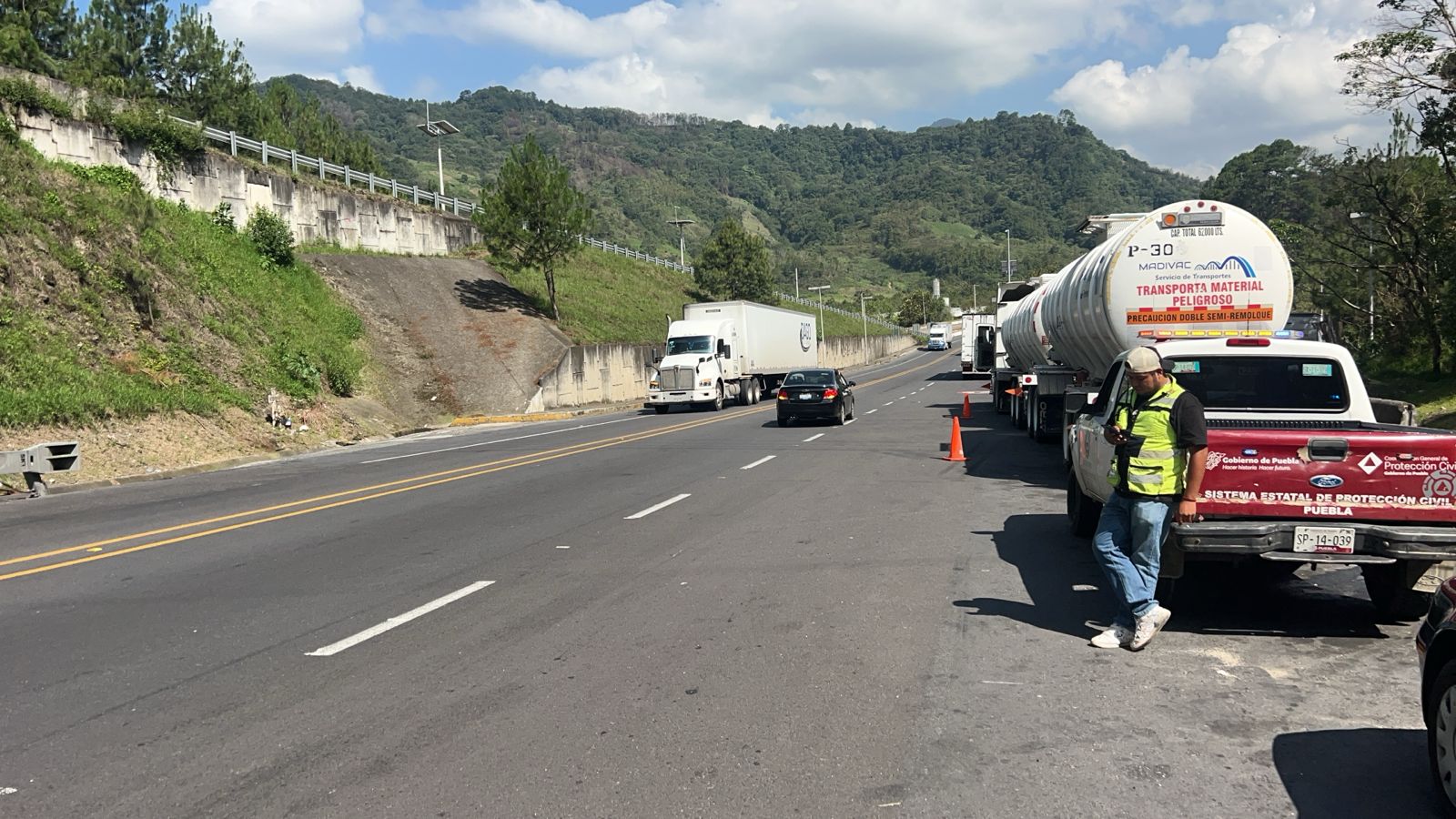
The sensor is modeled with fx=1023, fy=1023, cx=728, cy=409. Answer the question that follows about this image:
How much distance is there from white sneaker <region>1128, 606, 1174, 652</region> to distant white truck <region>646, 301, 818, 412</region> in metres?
29.6

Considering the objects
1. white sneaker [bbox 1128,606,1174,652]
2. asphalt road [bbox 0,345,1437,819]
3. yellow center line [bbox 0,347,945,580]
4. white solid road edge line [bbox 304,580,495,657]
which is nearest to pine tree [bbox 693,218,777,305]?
yellow center line [bbox 0,347,945,580]

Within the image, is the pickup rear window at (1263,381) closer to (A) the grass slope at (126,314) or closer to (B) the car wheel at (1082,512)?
(B) the car wheel at (1082,512)

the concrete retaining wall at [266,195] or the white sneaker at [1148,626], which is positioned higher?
the concrete retaining wall at [266,195]

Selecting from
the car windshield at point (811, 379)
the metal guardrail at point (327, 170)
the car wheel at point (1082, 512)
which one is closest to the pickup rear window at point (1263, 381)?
the car wheel at point (1082, 512)

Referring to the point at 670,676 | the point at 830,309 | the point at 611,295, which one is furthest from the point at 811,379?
the point at 830,309

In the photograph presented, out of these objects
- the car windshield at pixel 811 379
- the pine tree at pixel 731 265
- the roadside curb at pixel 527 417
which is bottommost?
the roadside curb at pixel 527 417

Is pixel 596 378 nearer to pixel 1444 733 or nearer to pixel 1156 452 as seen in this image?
pixel 1156 452

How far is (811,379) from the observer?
26.9 m

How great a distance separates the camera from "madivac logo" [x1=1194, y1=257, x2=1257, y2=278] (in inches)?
521

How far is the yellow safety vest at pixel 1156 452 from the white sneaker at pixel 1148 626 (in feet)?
2.54

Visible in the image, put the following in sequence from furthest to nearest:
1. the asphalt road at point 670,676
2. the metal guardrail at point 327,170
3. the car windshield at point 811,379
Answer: the metal guardrail at point 327,170 → the car windshield at point 811,379 → the asphalt road at point 670,676

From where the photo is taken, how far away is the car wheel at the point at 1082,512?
1005cm

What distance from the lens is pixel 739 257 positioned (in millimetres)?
82438

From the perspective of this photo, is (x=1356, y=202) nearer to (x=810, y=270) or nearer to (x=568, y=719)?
(x=568, y=719)
